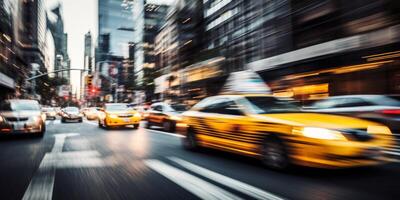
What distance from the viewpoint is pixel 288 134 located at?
20.1 ft

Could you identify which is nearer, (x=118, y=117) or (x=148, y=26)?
(x=118, y=117)

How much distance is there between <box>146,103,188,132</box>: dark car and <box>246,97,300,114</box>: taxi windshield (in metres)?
8.45

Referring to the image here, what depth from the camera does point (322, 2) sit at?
82.0 feet

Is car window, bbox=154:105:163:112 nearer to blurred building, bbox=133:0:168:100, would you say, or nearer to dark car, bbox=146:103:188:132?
dark car, bbox=146:103:188:132

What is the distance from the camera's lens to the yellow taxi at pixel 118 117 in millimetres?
18609

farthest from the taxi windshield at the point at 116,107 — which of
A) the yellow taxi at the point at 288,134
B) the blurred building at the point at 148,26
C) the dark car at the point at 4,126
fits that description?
the blurred building at the point at 148,26

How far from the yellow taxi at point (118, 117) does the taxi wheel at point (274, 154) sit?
1290 cm

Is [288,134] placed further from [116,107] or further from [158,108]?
[116,107]

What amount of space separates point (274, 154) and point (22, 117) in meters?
9.98

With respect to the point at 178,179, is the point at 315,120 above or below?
above

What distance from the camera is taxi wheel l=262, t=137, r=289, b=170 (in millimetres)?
6280

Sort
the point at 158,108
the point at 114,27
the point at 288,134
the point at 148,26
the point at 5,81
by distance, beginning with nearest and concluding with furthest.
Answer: the point at 288,134 < the point at 158,108 < the point at 5,81 < the point at 148,26 < the point at 114,27

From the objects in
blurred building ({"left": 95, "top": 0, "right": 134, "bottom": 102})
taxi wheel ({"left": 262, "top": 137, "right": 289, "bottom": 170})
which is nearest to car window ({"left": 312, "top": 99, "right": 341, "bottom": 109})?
taxi wheel ({"left": 262, "top": 137, "right": 289, "bottom": 170})

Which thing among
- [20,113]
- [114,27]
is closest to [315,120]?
[20,113]
